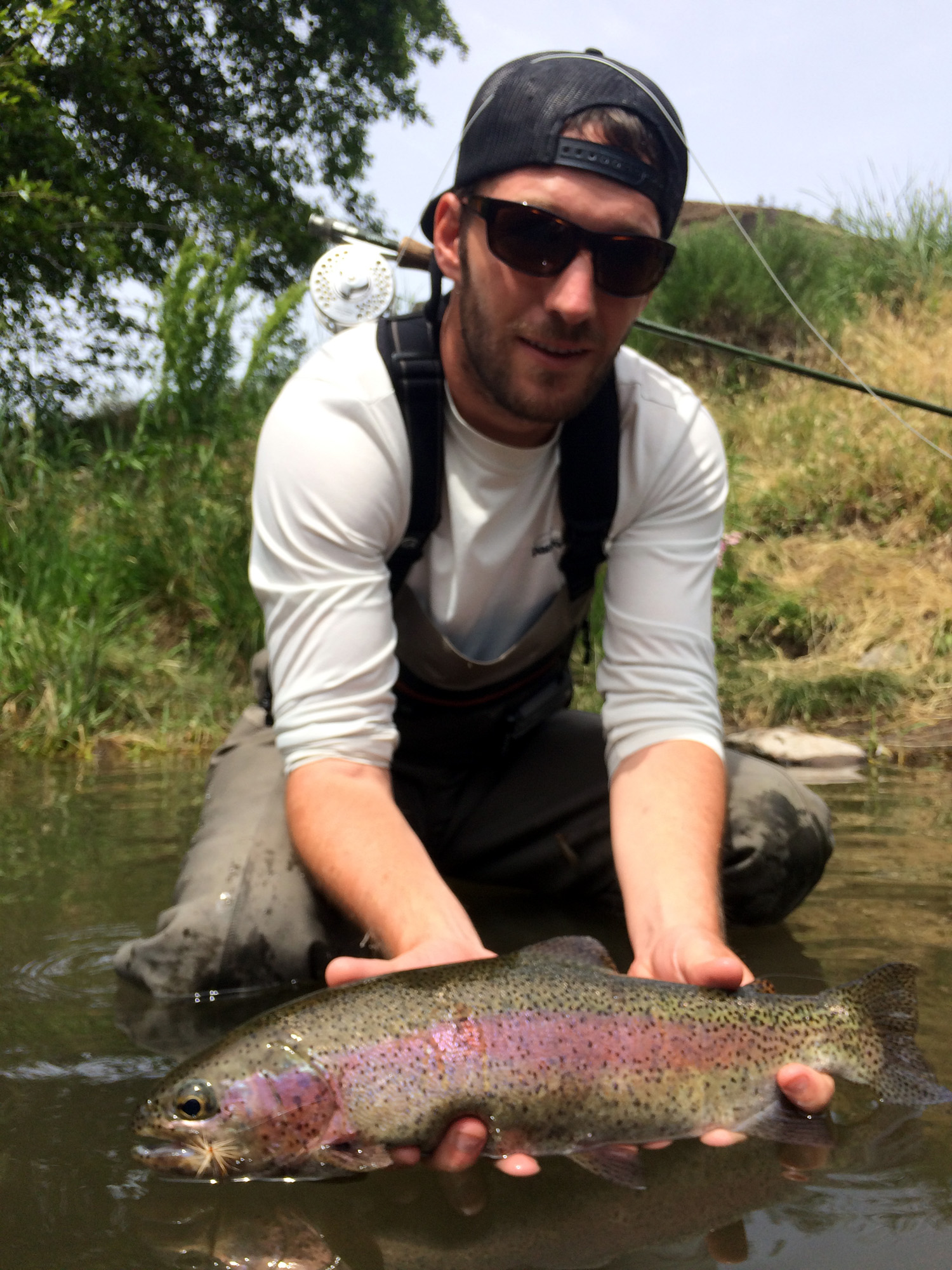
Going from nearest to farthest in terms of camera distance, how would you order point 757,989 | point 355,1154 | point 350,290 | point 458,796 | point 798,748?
point 355,1154
point 757,989
point 458,796
point 350,290
point 798,748

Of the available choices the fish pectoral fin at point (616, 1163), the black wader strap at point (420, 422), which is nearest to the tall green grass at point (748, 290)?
the black wader strap at point (420, 422)

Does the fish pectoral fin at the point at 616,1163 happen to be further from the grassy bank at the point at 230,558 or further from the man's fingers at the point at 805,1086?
the grassy bank at the point at 230,558

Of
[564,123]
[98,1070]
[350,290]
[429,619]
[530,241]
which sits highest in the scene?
[564,123]

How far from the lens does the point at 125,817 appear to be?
465 centimetres

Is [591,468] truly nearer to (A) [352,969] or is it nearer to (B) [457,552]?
(B) [457,552]

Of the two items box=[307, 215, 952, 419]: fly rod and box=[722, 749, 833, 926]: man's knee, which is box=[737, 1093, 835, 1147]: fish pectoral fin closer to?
box=[722, 749, 833, 926]: man's knee

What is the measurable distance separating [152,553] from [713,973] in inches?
214

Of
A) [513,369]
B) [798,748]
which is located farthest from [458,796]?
[798,748]

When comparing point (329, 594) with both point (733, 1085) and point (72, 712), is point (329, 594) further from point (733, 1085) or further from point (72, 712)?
point (72, 712)

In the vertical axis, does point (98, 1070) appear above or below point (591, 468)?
below

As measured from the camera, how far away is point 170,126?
11906mm

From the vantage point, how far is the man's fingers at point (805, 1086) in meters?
2.04

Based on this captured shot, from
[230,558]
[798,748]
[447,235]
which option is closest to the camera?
[447,235]

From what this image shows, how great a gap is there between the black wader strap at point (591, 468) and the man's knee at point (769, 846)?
794 mm
